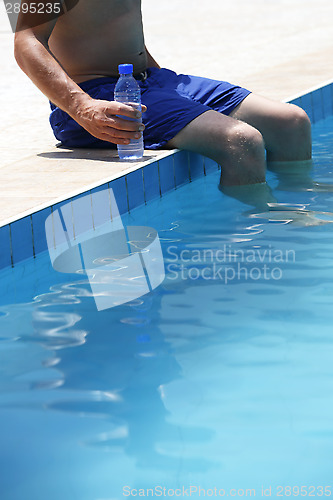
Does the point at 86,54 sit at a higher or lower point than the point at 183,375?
higher

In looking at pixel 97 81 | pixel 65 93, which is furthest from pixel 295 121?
pixel 65 93

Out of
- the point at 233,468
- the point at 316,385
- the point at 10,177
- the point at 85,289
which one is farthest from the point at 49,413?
the point at 10,177

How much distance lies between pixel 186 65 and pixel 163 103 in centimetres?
353

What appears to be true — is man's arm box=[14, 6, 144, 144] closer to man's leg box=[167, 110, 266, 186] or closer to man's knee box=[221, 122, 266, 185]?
man's leg box=[167, 110, 266, 186]

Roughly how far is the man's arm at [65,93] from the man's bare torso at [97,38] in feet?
0.52

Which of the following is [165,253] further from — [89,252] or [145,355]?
[145,355]

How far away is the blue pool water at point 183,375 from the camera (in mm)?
1832

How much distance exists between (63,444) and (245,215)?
6.05 feet

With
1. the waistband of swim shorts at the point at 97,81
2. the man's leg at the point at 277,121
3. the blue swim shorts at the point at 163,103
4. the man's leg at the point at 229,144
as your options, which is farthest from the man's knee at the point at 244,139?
the waistband of swim shorts at the point at 97,81

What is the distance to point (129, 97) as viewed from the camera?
12.9 feet

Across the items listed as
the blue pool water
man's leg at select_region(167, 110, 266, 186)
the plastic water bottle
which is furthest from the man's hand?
the blue pool water

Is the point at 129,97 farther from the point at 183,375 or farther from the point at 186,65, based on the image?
the point at 186,65

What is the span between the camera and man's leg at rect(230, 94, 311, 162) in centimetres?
419

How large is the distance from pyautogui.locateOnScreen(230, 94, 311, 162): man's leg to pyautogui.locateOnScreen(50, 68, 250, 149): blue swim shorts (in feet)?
0.20
